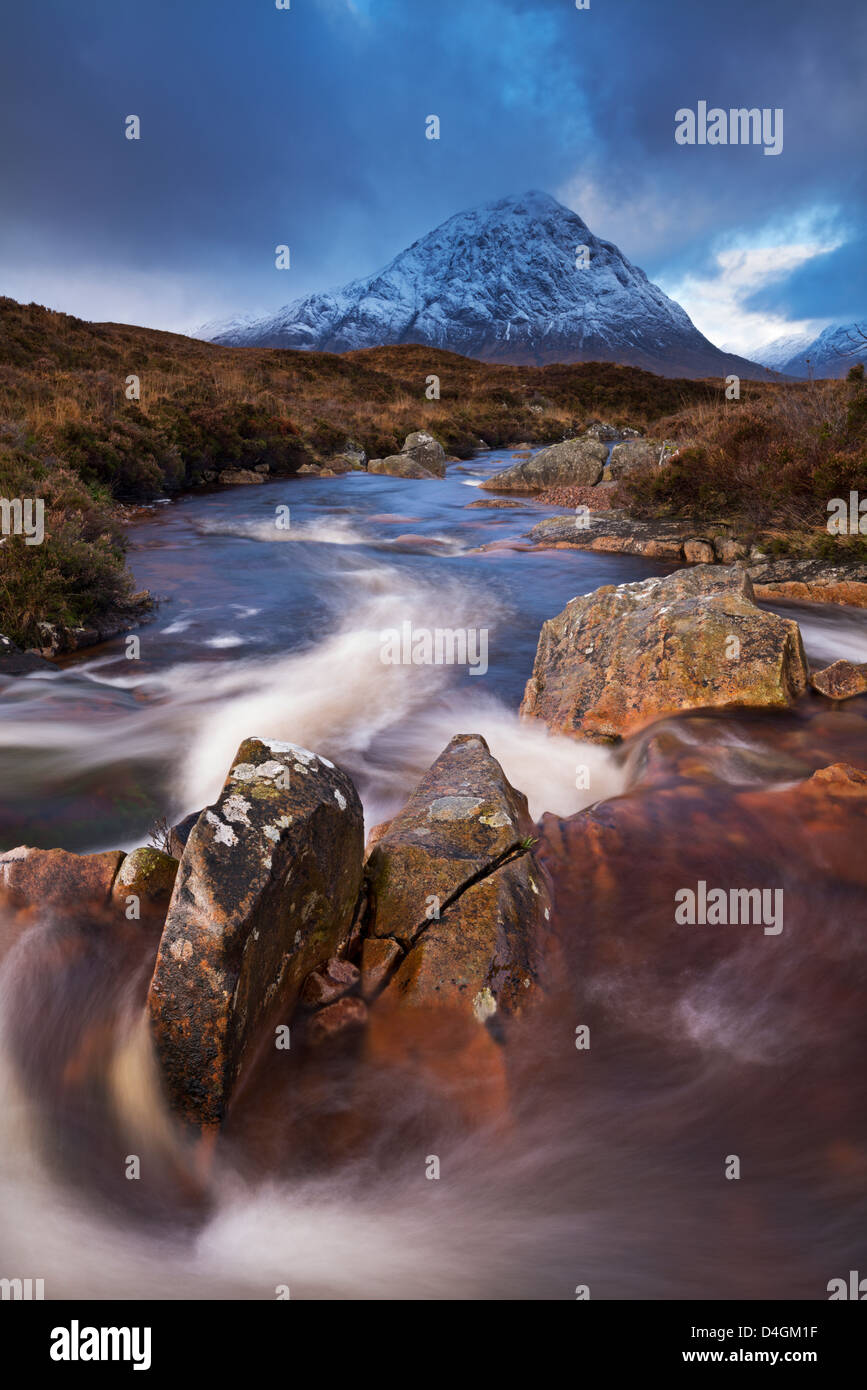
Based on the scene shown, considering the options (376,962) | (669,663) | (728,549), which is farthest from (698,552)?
(376,962)

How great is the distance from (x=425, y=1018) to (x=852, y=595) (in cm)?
926

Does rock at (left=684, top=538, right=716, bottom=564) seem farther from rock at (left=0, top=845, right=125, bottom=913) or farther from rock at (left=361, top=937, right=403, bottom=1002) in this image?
rock at (left=0, top=845, right=125, bottom=913)

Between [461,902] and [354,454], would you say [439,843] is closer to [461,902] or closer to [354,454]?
[461,902]

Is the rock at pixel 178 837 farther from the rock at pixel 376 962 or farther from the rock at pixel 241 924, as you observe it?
the rock at pixel 376 962

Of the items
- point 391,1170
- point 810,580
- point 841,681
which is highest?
point 810,580

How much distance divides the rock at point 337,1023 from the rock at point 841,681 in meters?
4.55

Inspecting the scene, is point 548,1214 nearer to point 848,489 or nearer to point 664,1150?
point 664,1150

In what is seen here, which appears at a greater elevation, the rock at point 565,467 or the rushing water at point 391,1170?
the rock at point 565,467

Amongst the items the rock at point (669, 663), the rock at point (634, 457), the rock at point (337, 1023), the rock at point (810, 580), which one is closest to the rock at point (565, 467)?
the rock at point (634, 457)

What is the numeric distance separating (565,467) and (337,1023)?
65.0 feet

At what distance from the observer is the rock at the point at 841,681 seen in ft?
18.2

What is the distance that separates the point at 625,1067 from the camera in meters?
2.89

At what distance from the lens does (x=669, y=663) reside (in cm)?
561
